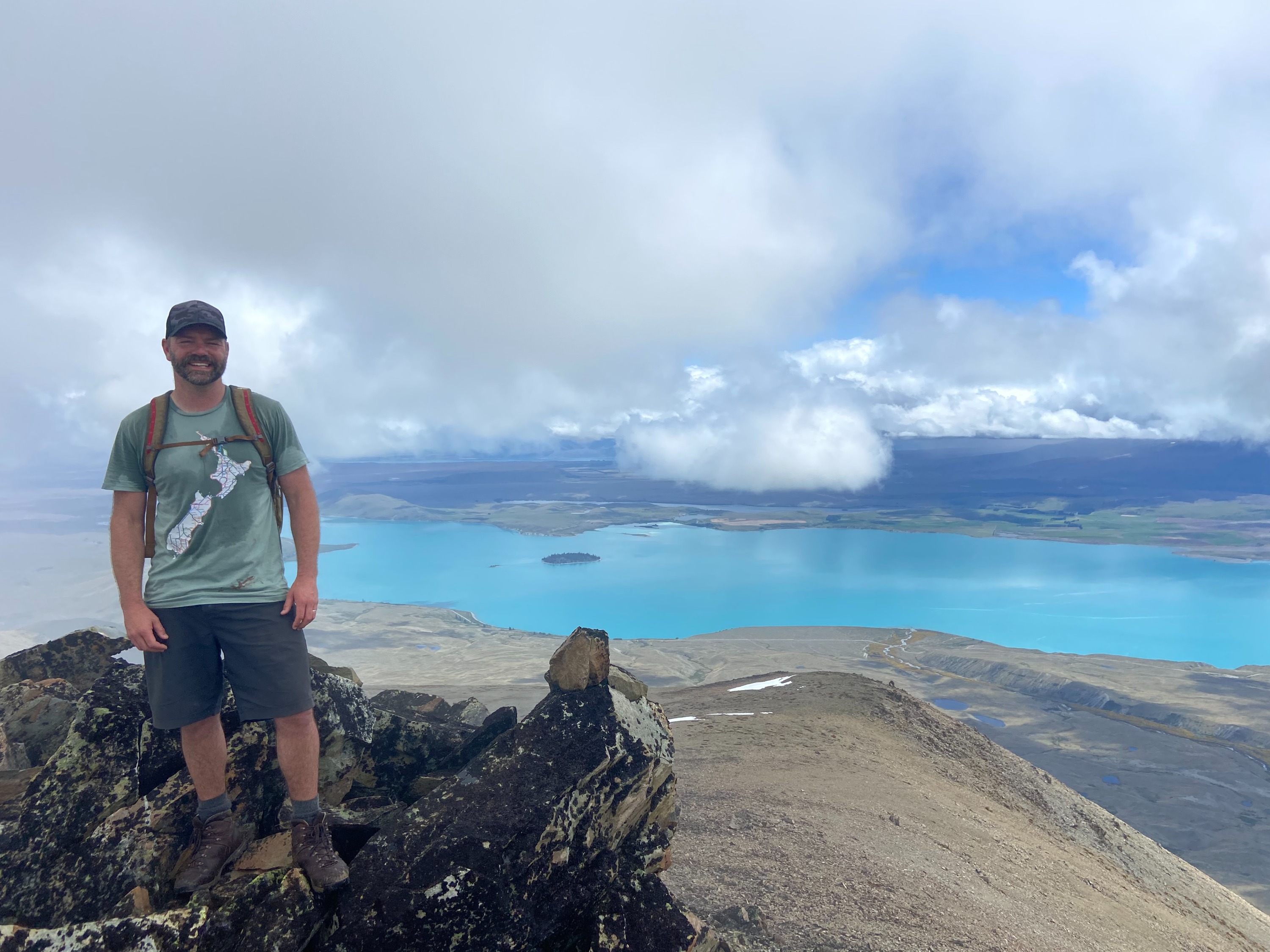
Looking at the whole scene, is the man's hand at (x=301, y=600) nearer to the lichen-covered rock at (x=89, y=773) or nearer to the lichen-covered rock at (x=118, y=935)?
the lichen-covered rock at (x=118, y=935)

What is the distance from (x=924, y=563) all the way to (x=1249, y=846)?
147 meters

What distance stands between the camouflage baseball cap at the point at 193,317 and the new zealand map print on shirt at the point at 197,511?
65 centimetres

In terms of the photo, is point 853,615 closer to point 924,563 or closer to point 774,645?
point 774,645

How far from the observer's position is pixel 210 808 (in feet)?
14.0

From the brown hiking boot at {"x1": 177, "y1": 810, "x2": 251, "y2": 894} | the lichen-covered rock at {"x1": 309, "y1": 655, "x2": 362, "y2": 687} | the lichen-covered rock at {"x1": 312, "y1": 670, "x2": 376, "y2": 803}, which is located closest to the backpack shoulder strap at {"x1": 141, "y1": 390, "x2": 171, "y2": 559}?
the brown hiking boot at {"x1": 177, "y1": 810, "x2": 251, "y2": 894}

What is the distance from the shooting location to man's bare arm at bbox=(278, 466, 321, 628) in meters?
4.07

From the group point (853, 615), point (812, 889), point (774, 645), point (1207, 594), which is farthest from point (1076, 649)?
point (812, 889)

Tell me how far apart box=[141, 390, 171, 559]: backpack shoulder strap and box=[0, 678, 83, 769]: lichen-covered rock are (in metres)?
3.30

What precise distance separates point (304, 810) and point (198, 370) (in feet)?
9.39

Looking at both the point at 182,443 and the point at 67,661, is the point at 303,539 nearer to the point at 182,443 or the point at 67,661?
the point at 182,443

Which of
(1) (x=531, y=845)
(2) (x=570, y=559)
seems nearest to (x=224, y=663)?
(1) (x=531, y=845)

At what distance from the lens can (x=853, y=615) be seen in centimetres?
12500

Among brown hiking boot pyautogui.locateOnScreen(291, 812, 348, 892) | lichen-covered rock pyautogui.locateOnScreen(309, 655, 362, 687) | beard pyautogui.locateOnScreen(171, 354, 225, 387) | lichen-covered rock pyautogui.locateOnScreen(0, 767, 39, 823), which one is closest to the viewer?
brown hiking boot pyautogui.locateOnScreen(291, 812, 348, 892)

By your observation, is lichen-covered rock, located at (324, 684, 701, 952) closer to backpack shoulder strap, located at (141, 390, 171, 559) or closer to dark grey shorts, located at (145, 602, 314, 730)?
dark grey shorts, located at (145, 602, 314, 730)
